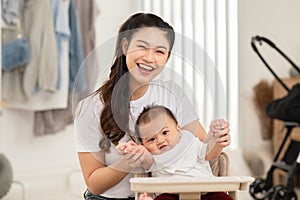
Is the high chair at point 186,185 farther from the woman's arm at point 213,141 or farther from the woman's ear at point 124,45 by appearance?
the woman's ear at point 124,45

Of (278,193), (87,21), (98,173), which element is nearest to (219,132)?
(98,173)

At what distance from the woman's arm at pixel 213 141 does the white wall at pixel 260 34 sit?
358cm

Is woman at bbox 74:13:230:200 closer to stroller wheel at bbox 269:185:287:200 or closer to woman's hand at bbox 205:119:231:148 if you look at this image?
woman's hand at bbox 205:119:231:148

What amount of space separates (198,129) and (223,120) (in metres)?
0.05

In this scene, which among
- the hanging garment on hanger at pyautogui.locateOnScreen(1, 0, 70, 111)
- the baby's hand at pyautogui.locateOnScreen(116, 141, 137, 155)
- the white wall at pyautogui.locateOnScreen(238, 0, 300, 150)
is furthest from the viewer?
the white wall at pyautogui.locateOnScreen(238, 0, 300, 150)

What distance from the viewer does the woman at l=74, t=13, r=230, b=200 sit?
0.87m

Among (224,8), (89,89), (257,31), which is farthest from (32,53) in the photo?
(89,89)

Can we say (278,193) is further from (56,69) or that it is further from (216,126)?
(216,126)

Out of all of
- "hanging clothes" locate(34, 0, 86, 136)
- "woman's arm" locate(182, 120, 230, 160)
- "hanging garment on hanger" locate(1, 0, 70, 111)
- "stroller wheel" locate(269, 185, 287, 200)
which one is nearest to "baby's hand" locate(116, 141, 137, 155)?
"woman's arm" locate(182, 120, 230, 160)

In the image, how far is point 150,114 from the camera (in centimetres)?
87

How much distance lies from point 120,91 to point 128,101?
0.02 m

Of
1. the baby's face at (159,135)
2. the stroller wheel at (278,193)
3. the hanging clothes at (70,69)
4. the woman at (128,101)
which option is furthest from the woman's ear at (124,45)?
the hanging clothes at (70,69)

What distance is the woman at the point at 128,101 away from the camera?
2.85 ft

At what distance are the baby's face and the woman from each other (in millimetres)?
24
